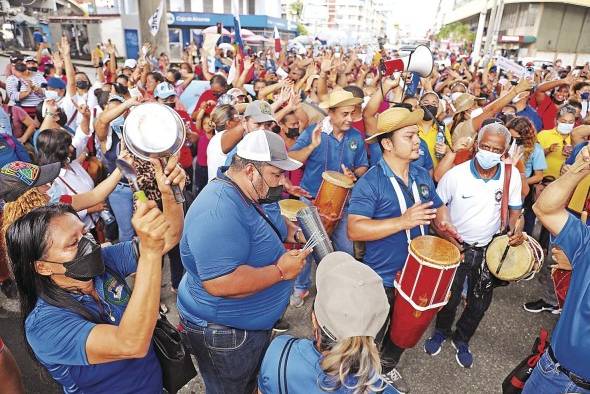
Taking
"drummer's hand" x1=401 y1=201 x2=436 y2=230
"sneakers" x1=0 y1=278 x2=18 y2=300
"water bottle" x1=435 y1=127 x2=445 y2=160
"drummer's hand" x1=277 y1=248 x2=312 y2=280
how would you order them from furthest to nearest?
"water bottle" x1=435 y1=127 x2=445 y2=160
"sneakers" x1=0 y1=278 x2=18 y2=300
"drummer's hand" x1=401 y1=201 x2=436 y2=230
"drummer's hand" x1=277 y1=248 x2=312 y2=280

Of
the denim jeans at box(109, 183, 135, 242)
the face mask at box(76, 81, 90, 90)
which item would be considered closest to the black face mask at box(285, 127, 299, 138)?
the denim jeans at box(109, 183, 135, 242)

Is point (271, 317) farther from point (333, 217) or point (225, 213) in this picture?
point (333, 217)

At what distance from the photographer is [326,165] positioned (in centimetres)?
440

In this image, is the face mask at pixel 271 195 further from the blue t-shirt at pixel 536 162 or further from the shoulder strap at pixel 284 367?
the blue t-shirt at pixel 536 162

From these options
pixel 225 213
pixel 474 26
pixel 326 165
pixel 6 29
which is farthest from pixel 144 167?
pixel 474 26

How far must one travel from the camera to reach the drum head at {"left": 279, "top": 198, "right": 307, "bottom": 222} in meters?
3.65

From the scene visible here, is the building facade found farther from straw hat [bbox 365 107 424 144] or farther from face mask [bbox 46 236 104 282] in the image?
face mask [bbox 46 236 104 282]

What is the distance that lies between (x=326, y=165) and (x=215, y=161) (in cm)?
119

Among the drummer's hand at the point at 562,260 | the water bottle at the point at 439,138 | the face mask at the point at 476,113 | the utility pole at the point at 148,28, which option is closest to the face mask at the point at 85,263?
the drummer's hand at the point at 562,260

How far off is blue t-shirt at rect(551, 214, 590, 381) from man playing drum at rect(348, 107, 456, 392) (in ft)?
2.89

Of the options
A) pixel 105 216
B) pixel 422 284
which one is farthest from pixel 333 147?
pixel 105 216

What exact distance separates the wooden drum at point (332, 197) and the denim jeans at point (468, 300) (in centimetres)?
116

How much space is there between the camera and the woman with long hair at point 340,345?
1.45m

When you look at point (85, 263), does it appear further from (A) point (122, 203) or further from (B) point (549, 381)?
(B) point (549, 381)
